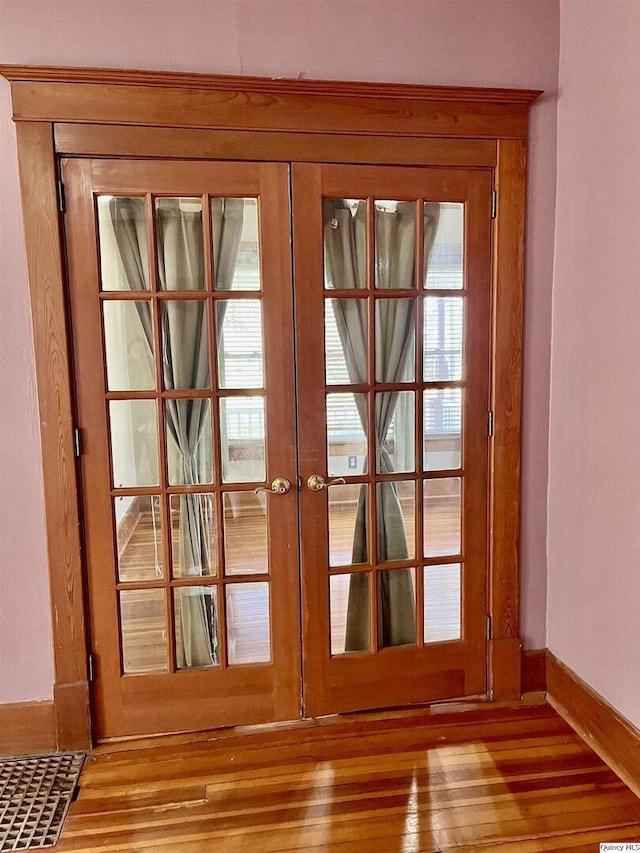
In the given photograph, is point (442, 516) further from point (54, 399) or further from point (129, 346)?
point (54, 399)

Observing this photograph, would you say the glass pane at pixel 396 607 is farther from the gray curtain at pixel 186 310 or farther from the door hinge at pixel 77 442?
the door hinge at pixel 77 442

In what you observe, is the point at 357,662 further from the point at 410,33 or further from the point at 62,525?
the point at 410,33

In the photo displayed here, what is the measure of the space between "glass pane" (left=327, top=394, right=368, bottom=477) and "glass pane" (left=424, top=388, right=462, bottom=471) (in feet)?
0.81

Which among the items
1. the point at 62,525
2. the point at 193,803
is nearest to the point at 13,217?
the point at 62,525

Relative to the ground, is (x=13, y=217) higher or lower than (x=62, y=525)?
higher

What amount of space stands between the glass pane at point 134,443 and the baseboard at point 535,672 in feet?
5.32

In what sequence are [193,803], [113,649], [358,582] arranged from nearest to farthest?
[193,803] → [113,649] → [358,582]

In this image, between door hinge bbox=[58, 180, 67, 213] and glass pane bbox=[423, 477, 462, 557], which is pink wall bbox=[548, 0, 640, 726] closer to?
glass pane bbox=[423, 477, 462, 557]

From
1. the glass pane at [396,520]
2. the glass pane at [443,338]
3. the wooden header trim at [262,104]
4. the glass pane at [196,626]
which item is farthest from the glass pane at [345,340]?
the glass pane at [196,626]

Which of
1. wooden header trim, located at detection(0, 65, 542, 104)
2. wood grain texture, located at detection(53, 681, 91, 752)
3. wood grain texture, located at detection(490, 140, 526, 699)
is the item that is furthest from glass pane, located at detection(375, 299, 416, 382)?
wood grain texture, located at detection(53, 681, 91, 752)

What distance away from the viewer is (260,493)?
2293 millimetres

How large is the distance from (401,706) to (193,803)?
863 mm

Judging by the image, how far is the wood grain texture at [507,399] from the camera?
2305 mm

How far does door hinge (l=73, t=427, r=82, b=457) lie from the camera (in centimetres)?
216
